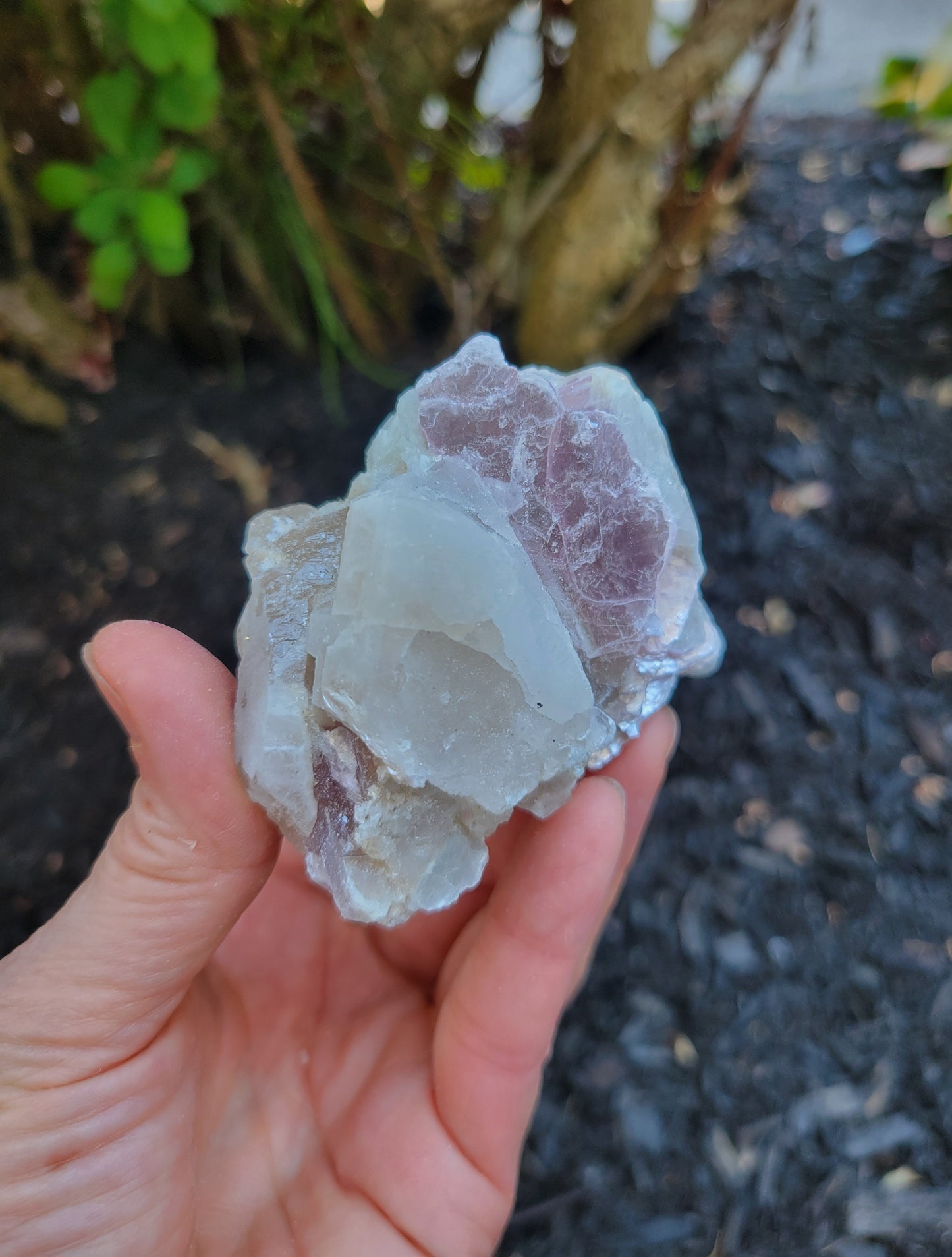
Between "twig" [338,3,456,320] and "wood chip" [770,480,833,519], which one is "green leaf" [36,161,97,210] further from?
"wood chip" [770,480,833,519]

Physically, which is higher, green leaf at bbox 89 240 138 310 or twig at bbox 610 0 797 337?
green leaf at bbox 89 240 138 310

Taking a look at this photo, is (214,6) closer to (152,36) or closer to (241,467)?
(152,36)

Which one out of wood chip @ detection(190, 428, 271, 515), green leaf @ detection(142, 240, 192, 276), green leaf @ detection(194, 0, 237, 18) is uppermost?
green leaf @ detection(194, 0, 237, 18)

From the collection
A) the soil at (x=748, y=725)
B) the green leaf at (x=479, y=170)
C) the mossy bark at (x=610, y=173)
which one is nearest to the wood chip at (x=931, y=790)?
the soil at (x=748, y=725)

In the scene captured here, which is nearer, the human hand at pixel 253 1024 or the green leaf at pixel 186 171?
the human hand at pixel 253 1024

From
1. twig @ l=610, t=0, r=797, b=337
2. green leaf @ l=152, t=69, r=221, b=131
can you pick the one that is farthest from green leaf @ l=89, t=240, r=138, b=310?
twig @ l=610, t=0, r=797, b=337

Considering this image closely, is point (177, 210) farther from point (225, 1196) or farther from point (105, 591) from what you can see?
point (225, 1196)

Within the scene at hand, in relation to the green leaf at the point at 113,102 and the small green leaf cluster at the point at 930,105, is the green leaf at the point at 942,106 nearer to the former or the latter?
the small green leaf cluster at the point at 930,105
